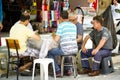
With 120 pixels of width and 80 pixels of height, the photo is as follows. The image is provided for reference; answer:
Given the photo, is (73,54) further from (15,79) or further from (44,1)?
(44,1)

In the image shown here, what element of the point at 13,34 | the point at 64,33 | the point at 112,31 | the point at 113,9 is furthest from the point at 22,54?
the point at 113,9

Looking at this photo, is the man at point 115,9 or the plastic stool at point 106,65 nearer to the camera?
the plastic stool at point 106,65

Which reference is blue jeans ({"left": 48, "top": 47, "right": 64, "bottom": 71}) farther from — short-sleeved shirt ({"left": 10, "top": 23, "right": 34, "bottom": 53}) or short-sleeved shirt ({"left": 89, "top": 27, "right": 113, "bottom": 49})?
short-sleeved shirt ({"left": 89, "top": 27, "right": 113, "bottom": 49})

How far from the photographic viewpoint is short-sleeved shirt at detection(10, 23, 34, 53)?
780 cm

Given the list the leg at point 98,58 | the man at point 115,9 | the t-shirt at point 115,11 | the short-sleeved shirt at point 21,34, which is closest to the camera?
the short-sleeved shirt at point 21,34

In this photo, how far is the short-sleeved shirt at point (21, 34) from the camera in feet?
25.6

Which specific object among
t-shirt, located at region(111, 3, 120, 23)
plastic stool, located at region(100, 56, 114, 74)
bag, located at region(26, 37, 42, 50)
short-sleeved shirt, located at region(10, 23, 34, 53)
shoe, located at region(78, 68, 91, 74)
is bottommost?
shoe, located at region(78, 68, 91, 74)

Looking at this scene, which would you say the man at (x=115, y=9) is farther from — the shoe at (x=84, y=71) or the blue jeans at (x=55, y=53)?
the blue jeans at (x=55, y=53)

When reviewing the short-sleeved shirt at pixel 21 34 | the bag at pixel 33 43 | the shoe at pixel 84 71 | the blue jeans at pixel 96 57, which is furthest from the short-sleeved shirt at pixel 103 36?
the short-sleeved shirt at pixel 21 34

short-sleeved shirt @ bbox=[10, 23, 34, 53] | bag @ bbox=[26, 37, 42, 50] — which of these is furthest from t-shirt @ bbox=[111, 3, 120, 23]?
short-sleeved shirt @ bbox=[10, 23, 34, 53]

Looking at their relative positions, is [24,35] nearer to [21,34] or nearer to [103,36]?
[21,34]

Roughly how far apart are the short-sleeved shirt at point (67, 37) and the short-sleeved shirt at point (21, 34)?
0.62 meters

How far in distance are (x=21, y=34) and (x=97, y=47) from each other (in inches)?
66.7

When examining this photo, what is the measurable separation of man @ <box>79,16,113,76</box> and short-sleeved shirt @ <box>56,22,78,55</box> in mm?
571
